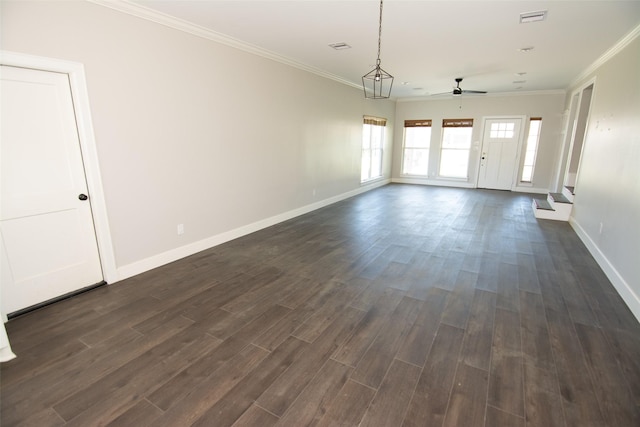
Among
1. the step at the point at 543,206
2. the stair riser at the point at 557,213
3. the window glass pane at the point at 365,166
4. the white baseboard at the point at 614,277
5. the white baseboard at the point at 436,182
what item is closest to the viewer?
the white baseboard at the point at 614,277

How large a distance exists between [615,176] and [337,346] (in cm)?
383

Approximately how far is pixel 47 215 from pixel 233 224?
214 centimetres

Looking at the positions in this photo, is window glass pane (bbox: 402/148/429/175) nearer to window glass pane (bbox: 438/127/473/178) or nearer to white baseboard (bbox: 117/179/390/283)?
window glass pane (bbox: 438/127/473/178)

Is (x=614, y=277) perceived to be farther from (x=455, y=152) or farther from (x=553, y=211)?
(x=455, y=152)

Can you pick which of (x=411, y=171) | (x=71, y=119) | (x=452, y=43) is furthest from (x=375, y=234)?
(x=411, y=171)

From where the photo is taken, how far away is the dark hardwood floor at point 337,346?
170cm

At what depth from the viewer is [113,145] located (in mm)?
3010

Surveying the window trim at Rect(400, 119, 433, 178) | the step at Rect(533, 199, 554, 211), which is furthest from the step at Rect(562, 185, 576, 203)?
the window trim at Rect(400, 119, 433, 178)

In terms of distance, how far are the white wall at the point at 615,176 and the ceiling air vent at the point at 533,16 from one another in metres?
1.26

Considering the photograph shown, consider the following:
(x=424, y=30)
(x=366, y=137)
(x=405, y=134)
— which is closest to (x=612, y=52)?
(x=424, y=30)

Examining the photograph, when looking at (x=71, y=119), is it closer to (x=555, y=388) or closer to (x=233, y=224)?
(x=233, y=224)

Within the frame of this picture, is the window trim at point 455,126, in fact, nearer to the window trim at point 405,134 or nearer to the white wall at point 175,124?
the window trim at point 405,134

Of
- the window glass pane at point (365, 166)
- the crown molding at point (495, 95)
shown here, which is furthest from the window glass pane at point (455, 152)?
the window glass pane at point (365, 166)

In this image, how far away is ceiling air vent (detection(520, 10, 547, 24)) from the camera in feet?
10.1
